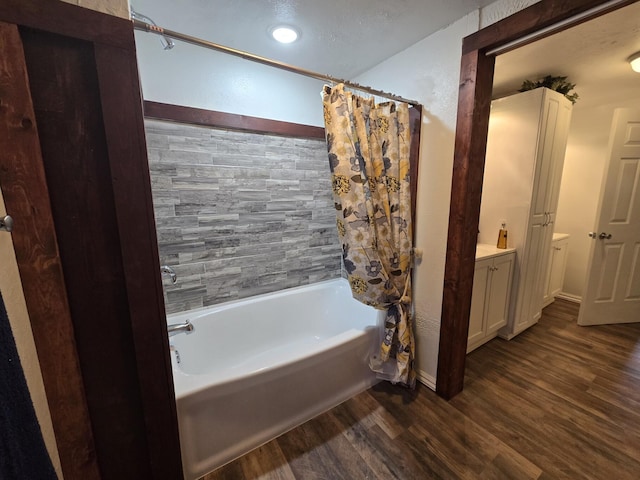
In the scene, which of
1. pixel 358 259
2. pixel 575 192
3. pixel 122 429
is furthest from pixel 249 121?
pixel 575 192

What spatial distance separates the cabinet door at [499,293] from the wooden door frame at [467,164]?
27.6 inches

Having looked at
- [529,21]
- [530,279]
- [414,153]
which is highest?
[529,21]

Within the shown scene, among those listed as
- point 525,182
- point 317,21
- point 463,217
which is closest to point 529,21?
point 463,217

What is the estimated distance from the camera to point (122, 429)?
917mm

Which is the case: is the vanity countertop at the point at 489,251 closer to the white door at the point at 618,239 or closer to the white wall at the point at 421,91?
the white wall at the point at 421,91

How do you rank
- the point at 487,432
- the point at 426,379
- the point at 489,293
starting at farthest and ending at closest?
the point at 489,293 < the point at 426,379 < the point at 487,432

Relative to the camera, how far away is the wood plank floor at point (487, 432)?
49.8 inches

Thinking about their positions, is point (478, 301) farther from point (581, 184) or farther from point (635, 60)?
point (581, 184)

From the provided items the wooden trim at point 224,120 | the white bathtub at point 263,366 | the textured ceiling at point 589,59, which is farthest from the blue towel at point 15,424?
the textured ceiling at point 589,59

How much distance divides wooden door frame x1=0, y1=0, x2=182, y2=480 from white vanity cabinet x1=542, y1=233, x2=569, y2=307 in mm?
3650

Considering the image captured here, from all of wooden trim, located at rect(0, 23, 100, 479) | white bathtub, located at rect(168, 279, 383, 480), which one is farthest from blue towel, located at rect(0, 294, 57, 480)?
white bathtub, located at rect(168, 279, 383, 480)

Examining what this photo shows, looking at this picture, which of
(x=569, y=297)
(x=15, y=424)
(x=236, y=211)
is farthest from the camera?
(x=569, y=297)

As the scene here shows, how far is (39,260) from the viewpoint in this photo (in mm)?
715

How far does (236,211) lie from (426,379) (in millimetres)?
1844
